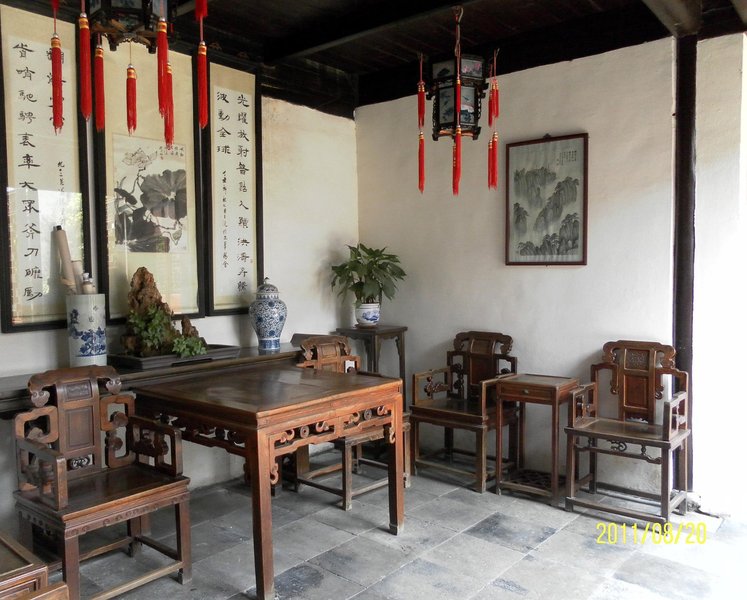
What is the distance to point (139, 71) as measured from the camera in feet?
10.8

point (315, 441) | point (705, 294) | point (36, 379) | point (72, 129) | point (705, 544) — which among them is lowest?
point (705, 544)

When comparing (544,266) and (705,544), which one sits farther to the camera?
(544,266)

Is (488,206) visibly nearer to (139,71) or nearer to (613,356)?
(613,356)

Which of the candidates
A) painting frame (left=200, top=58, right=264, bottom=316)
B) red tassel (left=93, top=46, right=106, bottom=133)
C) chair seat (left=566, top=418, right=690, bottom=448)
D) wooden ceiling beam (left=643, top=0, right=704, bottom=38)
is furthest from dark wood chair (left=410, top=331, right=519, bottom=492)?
red tassel (left=93, top=46, right=106, bottom=133)

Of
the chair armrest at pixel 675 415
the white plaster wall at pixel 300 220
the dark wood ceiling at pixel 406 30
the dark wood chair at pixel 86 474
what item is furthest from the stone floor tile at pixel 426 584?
the dark wood ceiling at pixel 406 30

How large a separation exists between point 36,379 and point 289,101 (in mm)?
2442

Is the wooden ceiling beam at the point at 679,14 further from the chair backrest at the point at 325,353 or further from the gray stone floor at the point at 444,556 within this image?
the gray stone floor at the point at 444,556

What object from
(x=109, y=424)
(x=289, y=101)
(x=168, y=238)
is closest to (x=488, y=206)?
(x=289, y=101)

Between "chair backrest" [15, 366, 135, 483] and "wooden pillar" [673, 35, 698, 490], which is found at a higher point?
"wooden pillar" [673, 35, 698, 490]

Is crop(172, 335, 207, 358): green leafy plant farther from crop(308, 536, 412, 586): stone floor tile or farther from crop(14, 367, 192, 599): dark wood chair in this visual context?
crop(308, 536, 412, 586): stone floor tile

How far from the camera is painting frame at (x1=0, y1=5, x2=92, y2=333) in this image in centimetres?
280

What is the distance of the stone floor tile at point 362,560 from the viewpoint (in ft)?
8.46

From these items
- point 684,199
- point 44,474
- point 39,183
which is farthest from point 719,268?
point 39,183

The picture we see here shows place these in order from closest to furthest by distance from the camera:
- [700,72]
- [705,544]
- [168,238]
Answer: [705,544] < [700,72] < [168,238]
